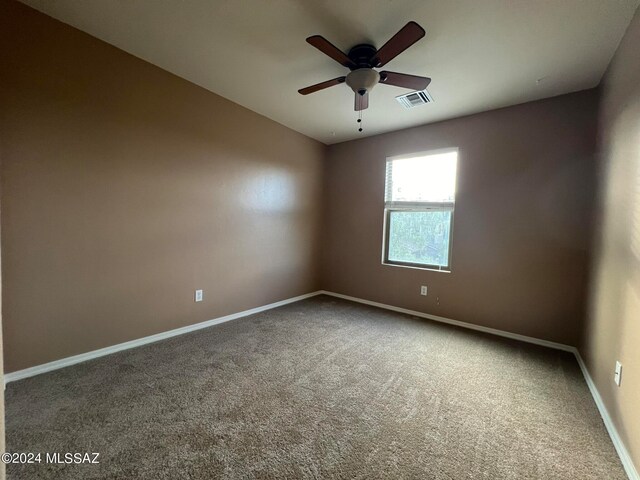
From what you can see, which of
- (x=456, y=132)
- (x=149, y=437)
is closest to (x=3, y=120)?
(x=149, y=437)

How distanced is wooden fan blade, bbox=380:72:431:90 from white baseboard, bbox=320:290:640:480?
8.36ft

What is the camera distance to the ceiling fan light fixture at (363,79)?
2119mm

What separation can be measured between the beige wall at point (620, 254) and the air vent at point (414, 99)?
54.1 inches

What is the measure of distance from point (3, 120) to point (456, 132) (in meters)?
4.15

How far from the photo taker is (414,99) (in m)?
2.89

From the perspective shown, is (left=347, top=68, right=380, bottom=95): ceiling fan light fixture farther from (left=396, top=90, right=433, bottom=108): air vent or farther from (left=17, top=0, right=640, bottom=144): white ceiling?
(left=396, top=90, right=433, bottom=108): air vent

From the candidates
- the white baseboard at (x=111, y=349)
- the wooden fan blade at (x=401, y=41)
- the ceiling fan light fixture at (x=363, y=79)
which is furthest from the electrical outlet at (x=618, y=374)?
the white baseboard at (x=111, y=349)

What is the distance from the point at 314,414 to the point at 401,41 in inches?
96.3

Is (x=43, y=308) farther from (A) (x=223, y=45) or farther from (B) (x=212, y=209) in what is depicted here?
(A) (x=223, y=45)

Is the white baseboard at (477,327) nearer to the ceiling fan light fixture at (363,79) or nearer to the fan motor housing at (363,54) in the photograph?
the ceiling fan light fixture at (363,79)

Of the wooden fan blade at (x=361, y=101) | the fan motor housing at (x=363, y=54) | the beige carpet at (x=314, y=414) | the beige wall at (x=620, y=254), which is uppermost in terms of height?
the fan motor housing at (x=363, y=54)

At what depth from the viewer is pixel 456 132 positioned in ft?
10.9

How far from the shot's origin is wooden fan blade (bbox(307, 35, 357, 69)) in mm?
1738

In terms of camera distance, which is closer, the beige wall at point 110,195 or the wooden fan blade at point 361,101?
the beige wall at point 110,195
